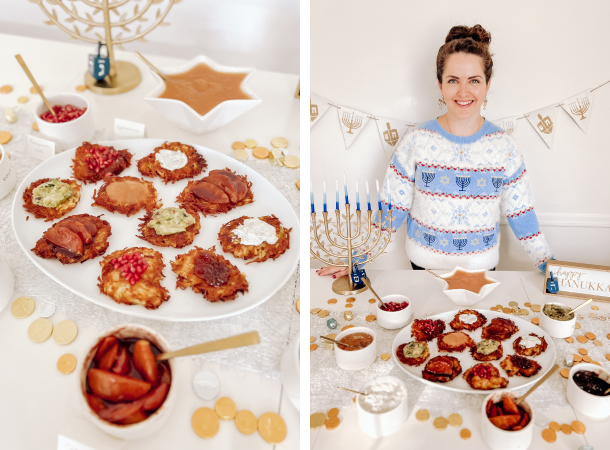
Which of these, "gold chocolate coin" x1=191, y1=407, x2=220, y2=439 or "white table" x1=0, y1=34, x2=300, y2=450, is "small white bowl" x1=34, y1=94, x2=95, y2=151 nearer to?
"white table" x1=0, y1=34, x2=300, y2=450

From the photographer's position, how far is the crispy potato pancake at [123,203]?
122cm

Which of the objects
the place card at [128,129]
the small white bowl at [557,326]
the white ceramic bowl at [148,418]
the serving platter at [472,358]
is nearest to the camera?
the white ceramic bowl at [148,418]

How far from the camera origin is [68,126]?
1.38 meters

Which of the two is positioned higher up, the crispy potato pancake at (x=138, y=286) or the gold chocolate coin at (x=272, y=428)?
the crispy potato pancake at (x=138, y=286)

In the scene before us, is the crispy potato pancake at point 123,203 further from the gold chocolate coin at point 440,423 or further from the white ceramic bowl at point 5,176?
the gold chocolate coin at point 440,423

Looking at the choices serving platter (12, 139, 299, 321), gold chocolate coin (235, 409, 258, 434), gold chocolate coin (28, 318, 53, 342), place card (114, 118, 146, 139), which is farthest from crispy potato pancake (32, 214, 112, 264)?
gold chocolate coin (235, 409, 258, 434)

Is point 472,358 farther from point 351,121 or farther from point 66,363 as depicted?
point 66,363

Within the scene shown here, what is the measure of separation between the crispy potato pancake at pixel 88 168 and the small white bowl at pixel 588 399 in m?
1.13

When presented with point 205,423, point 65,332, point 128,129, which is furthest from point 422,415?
point 128,129

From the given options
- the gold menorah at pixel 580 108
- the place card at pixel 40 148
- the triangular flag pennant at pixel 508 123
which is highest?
the gold menorah at pixel 580 108

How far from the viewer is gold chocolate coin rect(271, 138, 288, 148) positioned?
149 centimetres

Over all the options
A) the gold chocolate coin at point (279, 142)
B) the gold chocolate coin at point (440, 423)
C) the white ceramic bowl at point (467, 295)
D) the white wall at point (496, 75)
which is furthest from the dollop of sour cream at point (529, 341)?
the gold chocolate coin at point (279, 142)

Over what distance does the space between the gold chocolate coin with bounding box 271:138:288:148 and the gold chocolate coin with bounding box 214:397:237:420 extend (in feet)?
2.60

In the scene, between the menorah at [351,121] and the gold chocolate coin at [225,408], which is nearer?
the gold chocolate coin at [225,408]
